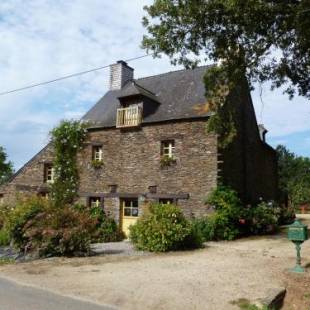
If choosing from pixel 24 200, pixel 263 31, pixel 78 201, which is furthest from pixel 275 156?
pixel 24 200

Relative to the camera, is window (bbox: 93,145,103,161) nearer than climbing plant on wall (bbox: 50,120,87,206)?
No

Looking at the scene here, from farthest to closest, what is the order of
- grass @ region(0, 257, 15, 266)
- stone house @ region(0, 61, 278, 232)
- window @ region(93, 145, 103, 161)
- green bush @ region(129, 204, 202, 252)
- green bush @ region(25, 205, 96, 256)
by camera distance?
window @ region(93, 145, 103, 161) → stone house @ region(0, 61, 278, 232) → green bush @ region(129, 204, 202, 252) → green bush @ region(25, 205, 96, 256) → grass @ region(0, 257, 15, 266)

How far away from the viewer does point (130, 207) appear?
1978 cm

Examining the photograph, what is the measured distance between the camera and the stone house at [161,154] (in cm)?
1806

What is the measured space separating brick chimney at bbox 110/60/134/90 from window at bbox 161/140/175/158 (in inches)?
249

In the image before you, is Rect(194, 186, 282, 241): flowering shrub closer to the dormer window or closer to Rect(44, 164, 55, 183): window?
the dormer window

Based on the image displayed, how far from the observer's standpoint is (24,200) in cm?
1397

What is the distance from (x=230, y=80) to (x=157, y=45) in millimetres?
2573

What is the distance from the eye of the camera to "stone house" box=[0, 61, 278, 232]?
59.3 feet

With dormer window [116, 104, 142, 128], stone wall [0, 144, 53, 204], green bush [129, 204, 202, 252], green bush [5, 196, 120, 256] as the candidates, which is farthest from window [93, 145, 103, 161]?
green bush [5, 196, 120, 256]

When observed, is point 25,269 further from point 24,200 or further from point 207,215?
point 207,215

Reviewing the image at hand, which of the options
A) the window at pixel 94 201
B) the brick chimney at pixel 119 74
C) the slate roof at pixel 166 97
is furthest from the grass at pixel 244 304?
the brick chimney at pixel 119 74

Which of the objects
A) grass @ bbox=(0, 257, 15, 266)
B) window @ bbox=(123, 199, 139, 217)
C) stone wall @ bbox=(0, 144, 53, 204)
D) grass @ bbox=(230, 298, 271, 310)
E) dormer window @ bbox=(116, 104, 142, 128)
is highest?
dormer window @ bbox=(116, 104, 142, 128)

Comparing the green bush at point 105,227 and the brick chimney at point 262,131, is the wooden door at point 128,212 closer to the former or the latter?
the green bush at point 105,227
